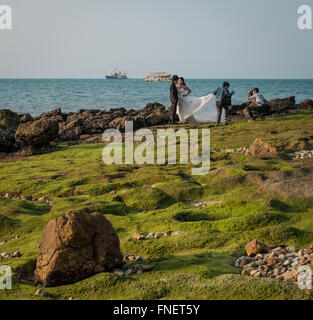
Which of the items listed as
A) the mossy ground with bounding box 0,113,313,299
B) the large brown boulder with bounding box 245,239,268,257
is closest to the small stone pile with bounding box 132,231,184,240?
the mossy ground with bounding box 0,113,313,299

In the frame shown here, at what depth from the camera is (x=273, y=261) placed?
6953mm

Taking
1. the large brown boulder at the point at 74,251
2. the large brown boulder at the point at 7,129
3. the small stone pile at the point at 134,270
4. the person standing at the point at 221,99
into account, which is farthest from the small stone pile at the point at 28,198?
the person standing at the point at 221,99

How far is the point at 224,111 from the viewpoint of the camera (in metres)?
27.2

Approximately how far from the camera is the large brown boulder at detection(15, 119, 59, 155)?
22.4 meters

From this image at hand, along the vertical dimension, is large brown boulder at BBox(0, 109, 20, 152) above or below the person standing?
below

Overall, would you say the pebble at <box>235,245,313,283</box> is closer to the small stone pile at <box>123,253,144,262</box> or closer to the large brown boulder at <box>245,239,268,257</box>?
the large brown boulder at <box>245,239,268,257</box>

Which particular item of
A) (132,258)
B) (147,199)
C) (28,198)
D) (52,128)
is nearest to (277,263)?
(132,258)

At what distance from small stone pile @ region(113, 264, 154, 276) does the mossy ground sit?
19 centimetres

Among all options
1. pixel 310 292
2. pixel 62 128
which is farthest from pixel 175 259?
pixel 62 128

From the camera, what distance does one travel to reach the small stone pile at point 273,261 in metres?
6.57

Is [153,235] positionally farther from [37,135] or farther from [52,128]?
[52,128]

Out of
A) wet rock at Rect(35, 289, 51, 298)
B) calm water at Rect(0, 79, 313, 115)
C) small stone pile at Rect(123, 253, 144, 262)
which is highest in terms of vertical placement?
calm water at Rect(0, 79, 313, 115)

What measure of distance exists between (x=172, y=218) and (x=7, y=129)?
16.8 meters

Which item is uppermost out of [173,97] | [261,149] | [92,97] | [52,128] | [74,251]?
[92,97]
